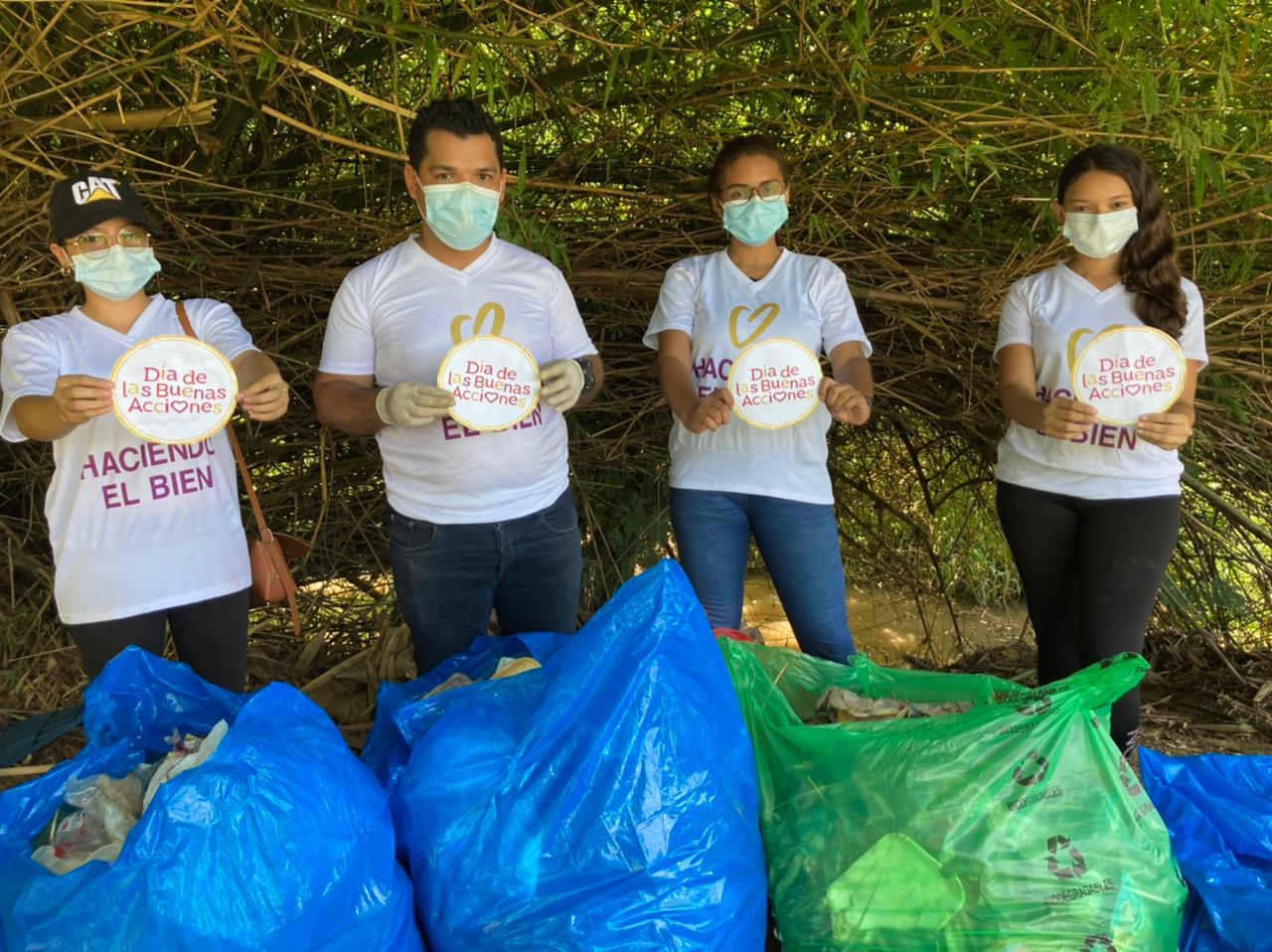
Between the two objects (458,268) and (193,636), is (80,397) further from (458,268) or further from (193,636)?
(458,268)

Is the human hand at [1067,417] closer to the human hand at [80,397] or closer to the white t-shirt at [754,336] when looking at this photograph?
the white t-shirt at [754,336]

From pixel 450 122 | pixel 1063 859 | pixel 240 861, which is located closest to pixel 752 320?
pixel 450 122

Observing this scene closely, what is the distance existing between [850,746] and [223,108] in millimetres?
2282

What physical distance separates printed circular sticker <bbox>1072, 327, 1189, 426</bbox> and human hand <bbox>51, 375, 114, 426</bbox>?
1.83m

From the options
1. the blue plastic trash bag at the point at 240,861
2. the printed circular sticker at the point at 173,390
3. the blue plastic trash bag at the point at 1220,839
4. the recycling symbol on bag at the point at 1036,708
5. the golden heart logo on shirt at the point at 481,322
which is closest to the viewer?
the blue plastic trash bag at the point at 240,861

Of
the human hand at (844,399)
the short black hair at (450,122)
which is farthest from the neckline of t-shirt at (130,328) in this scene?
the human hand at (844,399)

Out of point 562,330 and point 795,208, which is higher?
point 795,208

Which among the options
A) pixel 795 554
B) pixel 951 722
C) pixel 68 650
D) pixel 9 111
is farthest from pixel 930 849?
pixel 68 650

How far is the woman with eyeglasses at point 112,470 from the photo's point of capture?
1.76m

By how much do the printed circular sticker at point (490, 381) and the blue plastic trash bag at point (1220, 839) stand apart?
1275 millimetres

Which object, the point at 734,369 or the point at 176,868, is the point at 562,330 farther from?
the point at 176,868

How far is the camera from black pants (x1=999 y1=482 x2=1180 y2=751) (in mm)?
2051

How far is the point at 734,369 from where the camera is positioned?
2.06m

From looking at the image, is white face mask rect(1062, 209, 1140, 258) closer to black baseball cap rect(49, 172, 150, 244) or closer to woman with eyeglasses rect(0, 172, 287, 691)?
woman with eyeglasses rect(0, 172, 287, 691)
